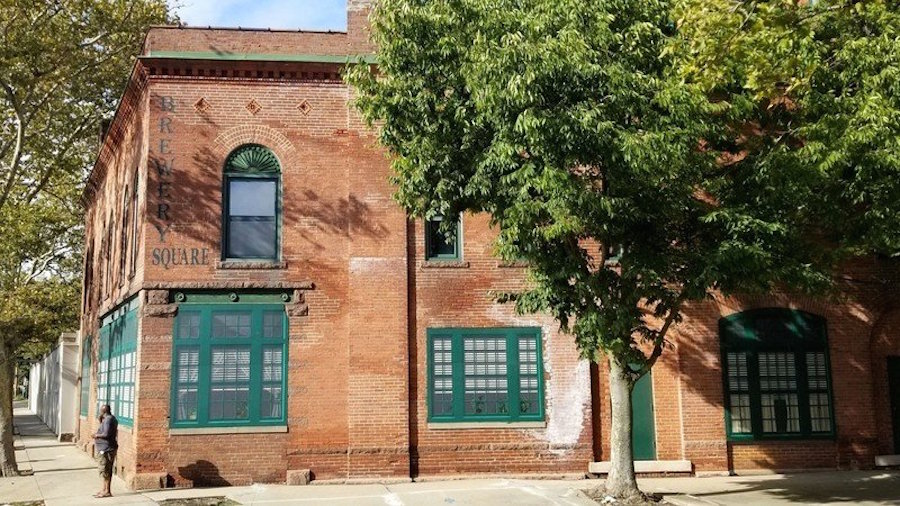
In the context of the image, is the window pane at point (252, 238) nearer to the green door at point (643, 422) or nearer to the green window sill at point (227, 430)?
the green window sill at point (227, 430)

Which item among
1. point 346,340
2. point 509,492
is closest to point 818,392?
point 509,492

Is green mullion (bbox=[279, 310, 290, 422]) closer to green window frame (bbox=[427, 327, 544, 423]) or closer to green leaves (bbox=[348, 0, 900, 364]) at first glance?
green window frame (bbox=[427, 327, 544, 423])

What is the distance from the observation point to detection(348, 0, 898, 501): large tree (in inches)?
452

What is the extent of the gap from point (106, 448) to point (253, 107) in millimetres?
7162

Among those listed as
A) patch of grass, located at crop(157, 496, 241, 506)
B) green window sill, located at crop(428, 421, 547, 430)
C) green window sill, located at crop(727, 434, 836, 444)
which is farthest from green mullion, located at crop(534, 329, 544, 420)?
patch of grass, located at crop(157, 496, 241, 506)

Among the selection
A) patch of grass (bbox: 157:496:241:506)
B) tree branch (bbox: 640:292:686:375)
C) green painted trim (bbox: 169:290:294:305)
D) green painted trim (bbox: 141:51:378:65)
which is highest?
green painted trim (bbox: 141:51:378:65)

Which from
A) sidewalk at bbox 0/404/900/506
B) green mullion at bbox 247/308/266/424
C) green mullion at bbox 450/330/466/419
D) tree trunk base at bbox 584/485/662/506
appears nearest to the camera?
tree trunk base at bbox 584/485/662/506

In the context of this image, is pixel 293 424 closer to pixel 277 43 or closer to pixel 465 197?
pixel 465 197

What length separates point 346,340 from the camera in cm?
1673

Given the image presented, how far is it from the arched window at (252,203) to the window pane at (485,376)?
4434 millimetres

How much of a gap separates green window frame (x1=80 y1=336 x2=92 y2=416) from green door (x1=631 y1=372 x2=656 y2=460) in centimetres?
1630

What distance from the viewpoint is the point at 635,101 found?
12.0 meters

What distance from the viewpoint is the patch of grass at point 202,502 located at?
558 inches

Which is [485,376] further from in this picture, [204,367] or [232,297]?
[204,367]
